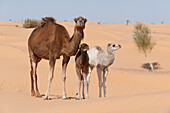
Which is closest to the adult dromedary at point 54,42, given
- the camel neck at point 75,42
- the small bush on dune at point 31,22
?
the camel neck at point 75,42

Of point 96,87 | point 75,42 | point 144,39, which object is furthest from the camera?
point 144,39

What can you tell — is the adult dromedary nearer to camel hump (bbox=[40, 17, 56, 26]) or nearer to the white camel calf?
camel hump (bbox=[40, 17, 56, 26])

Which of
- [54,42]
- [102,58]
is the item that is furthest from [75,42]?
[102,58]

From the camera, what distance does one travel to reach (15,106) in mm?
7551

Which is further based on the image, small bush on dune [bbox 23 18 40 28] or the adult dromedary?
small bush on dune [bbox 23 18 40 28]

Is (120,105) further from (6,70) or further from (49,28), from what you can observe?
(6,70)

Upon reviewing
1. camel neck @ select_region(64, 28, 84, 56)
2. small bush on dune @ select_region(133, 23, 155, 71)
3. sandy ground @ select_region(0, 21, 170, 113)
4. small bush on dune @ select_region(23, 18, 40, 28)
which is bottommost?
sandy ground @ select_region(0, 21, 170, 113)

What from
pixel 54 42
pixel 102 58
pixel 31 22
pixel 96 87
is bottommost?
pixel 96 87

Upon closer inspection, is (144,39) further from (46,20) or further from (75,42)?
(75,42)

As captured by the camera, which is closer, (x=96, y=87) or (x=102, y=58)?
(x=102, y=58)

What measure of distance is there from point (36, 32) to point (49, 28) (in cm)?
60

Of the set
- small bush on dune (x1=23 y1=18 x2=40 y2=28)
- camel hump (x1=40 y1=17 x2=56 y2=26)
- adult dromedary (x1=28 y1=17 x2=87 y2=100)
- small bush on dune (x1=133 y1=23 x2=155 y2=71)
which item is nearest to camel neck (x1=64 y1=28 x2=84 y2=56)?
adult dromedary (x1=28 y1=17 x2=87 y2=100)

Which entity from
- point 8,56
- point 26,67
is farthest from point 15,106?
point 8,56

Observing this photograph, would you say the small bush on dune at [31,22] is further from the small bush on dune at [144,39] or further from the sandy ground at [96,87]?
the small bush on dune at [144,39]
